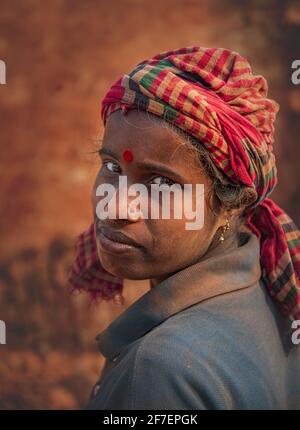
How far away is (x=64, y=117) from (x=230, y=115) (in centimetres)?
181

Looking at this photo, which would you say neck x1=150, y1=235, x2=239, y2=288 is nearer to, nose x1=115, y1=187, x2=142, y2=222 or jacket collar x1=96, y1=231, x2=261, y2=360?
jacket collar x1=96, y1=231, x2=261, y2=360

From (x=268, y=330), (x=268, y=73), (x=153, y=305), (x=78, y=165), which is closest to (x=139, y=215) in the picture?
(x=153, y=305)

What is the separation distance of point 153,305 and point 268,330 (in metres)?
0.28

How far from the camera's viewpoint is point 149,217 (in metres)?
1.35

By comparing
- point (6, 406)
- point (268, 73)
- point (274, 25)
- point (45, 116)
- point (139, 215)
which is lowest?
point (6, 406)

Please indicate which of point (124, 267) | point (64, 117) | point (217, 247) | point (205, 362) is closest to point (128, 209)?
point (124, 267)

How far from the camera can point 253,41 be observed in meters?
3.05

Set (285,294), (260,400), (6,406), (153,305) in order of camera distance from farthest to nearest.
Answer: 1. (6,406)
2. (285,294)
3. (153,305)
4. (260,400)

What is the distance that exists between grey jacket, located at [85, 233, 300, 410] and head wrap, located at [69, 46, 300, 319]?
0.07 metres

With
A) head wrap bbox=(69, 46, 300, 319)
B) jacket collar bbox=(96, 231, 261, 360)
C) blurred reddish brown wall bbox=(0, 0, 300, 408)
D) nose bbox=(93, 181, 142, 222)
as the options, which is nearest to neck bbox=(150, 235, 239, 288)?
jacket collar bbox=(96, 231, 261, 360)

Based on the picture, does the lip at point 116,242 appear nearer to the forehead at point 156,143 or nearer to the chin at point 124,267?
the chin at point 124,267

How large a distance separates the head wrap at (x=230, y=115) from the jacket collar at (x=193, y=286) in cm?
10

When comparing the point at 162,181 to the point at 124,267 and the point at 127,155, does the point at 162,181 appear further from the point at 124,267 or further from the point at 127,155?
the point at 124,267
